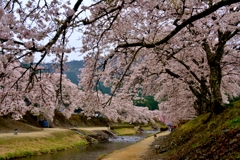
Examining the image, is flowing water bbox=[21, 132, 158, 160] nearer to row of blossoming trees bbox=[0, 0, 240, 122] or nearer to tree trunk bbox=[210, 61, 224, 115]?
row of blossoming trees bbox=[0, 0, 240, 122]

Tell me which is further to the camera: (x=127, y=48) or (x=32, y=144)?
(x=32, y=144)

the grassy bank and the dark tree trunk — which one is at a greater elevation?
the dark tree trunk

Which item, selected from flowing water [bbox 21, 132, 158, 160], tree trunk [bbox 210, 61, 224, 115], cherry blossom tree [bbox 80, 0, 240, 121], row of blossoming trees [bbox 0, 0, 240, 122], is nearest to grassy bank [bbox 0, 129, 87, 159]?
flowing water [bbox 21, 132, 158, 160]

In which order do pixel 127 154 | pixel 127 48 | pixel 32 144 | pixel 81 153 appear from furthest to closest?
pixel 32 144
pixel 81 153
pixel 127 154
pixel 127 48

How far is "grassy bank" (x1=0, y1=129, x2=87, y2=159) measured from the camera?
55.9 ft

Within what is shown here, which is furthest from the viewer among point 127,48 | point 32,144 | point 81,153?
point 32,144

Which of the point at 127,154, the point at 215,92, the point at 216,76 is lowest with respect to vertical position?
the point at 127,154

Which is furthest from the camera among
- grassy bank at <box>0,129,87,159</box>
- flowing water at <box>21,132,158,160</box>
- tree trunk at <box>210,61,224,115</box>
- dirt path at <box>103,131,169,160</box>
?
grassy bank at <box>0,129,87,159</box>

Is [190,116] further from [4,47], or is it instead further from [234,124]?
[4,47]

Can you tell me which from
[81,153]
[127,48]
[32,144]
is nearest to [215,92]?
[127,48]

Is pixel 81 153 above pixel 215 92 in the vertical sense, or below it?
below

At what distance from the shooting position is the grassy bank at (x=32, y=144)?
55.9ft

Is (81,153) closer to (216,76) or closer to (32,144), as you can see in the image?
(32,144)

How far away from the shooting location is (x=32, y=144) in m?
19.9
